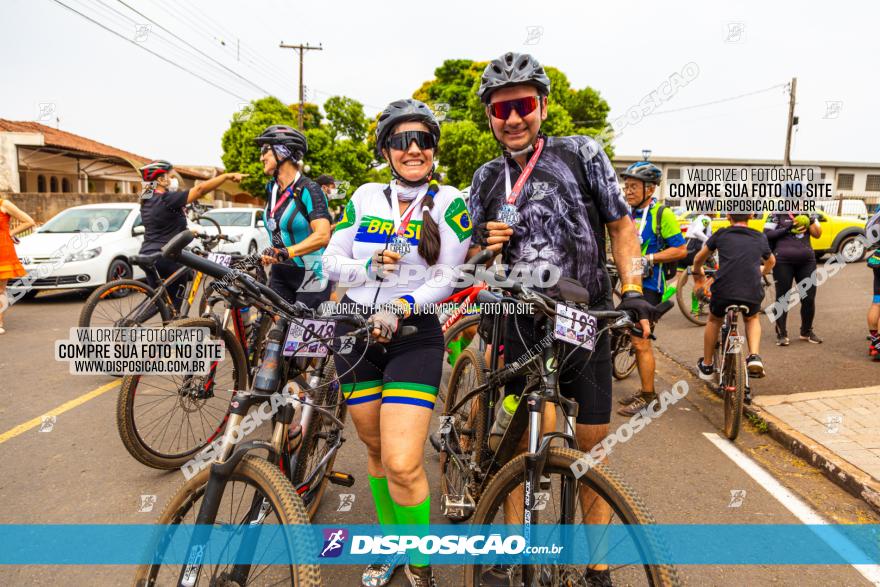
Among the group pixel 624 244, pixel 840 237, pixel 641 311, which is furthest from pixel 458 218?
pixel 840 237

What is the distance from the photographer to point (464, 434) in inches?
131

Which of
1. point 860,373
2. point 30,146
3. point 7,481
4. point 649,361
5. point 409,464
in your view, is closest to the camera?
point 409,464

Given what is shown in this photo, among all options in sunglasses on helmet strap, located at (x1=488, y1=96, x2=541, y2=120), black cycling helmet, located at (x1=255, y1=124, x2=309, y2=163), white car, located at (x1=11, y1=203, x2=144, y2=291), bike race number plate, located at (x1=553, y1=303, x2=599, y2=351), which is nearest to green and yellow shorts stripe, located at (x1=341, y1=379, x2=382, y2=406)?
bike race number plate, located at (x1=553, y1=303, x2=599, y2=351)

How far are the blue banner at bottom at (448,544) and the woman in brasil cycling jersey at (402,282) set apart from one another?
0.33 m

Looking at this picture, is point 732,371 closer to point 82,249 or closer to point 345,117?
point 82,249

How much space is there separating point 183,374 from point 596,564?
3.08 meters

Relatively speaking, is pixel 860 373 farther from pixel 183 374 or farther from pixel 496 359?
pixel 183 374

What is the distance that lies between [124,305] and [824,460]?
6177 millimetres

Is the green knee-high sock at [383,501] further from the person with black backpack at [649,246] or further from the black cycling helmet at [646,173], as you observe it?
the black cycling helmet at [646,173]

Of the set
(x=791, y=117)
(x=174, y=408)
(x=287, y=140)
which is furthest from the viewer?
(x=791, y=117)

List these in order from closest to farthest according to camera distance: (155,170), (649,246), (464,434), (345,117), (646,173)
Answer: (464,434), (646,173), (649,246), (155,170), (345,117)

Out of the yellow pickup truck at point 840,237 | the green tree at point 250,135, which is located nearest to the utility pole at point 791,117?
the yellow pickup truck at point 840,237

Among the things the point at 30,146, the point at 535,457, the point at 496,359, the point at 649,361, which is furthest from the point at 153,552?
the point at 30,146

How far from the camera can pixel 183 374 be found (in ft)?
13.2
